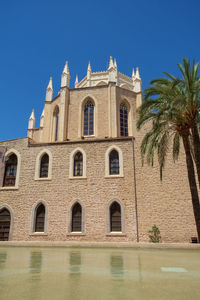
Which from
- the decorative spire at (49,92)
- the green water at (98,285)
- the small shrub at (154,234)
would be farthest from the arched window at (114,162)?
the decorative spire at (49,92)

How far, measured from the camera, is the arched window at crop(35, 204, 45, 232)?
14602mm

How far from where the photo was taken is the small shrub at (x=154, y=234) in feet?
41.7

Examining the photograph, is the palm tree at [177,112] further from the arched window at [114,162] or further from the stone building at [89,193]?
the arched window at [114,162]

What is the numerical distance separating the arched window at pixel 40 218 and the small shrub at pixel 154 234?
6695 mm

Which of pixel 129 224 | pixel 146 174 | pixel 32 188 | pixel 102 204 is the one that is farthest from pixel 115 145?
Answer: pixel 32 188

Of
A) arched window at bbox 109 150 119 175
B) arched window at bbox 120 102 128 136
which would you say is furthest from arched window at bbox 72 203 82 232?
arched window at bbox 120 102 128 136

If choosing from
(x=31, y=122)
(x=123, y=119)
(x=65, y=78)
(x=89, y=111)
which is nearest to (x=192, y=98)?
(x=123, y=119)

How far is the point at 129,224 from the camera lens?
1355 cm

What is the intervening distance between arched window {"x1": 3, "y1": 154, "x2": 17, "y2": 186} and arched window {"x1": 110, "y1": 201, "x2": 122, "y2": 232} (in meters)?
7.16

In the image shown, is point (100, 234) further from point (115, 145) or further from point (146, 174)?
point (115, 145)

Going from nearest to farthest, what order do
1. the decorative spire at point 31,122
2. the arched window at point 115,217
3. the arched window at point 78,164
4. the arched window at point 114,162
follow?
the arched window at point 115,217, the arched window at point 114,162, the arched window at point 78,164, the decorative spire at point 31,122

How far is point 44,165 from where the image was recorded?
16016 mm

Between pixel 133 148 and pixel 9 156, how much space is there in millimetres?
8968

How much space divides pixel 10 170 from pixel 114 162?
294 inches
